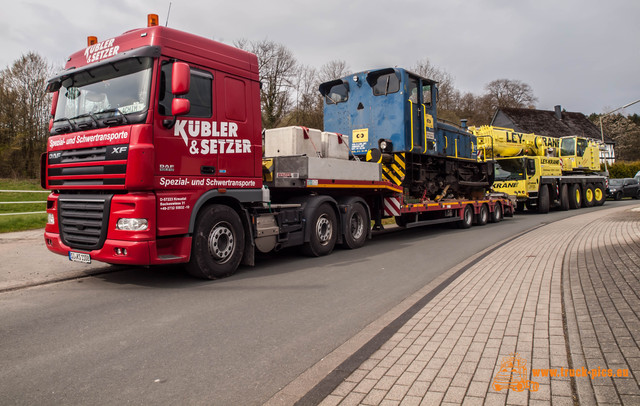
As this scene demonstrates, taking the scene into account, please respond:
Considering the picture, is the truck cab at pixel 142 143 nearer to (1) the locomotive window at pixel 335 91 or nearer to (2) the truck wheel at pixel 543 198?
(1) the locomotive window at pixel 335 91

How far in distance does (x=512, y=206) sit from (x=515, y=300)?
14.3 m

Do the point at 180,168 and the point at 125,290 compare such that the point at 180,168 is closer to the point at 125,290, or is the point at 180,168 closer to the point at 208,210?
Answer: the point at 208,210

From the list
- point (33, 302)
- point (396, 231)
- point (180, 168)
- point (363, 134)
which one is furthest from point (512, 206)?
point (33, 302)

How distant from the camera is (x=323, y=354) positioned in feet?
12.4

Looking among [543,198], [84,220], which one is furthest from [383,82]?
[543,198]

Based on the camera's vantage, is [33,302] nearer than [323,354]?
No

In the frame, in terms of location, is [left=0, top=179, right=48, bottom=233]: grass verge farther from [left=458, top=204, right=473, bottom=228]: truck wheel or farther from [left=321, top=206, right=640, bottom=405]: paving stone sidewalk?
[left=458, top=204, right=473, bottom=228]: truck wheel

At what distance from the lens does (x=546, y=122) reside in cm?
6181

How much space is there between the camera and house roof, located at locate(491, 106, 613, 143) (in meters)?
56.8

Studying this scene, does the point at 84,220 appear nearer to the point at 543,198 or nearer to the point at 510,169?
the point at 510,169

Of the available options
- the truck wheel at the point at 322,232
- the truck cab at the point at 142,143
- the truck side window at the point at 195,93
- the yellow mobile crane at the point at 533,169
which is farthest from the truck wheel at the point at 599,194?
the truck side window at the point at 195,93

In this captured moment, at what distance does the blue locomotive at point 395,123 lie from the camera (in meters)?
11.4

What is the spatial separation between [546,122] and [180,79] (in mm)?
65795

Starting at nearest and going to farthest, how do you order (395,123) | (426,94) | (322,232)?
(322,232)
(395,123)
(426,94)
